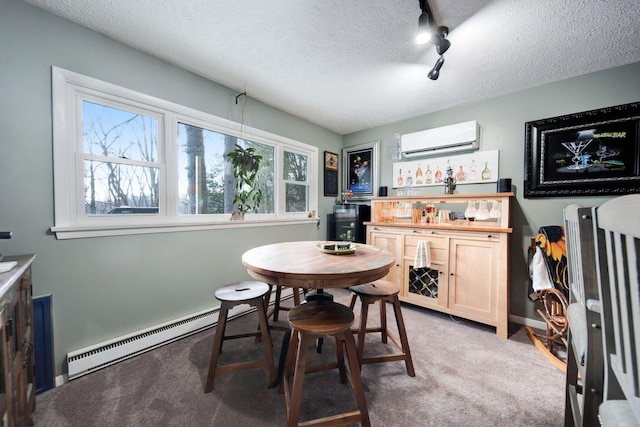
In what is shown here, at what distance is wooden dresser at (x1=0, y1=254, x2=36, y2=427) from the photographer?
0.84 m

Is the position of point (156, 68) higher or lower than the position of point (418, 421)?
higher

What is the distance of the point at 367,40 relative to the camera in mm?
1807

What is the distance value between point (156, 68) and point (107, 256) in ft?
5.43

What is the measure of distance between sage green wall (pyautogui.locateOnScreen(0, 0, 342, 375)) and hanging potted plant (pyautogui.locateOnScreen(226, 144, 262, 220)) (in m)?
0.45

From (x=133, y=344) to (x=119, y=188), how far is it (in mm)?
1274

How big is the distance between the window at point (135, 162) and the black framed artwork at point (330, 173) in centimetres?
123

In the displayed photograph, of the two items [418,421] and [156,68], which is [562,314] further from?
[156,68]

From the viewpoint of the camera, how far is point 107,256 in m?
1.82

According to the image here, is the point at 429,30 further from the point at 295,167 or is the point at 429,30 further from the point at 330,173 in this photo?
the point at 330,173

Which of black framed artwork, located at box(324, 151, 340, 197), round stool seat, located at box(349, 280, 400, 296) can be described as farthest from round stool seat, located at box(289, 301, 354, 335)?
black framed artwork, located at box(324, 151, 340, 197)

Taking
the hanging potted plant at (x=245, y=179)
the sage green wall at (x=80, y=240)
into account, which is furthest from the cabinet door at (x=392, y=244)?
the sage green wall at (x=80, y=240)

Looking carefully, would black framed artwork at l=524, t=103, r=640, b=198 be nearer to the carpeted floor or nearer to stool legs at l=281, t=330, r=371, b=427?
the carpeted floor

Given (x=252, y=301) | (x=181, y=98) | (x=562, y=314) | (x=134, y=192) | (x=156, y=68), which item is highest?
(x=156, y=68)

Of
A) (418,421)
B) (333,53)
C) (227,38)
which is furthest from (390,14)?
(418,421)
